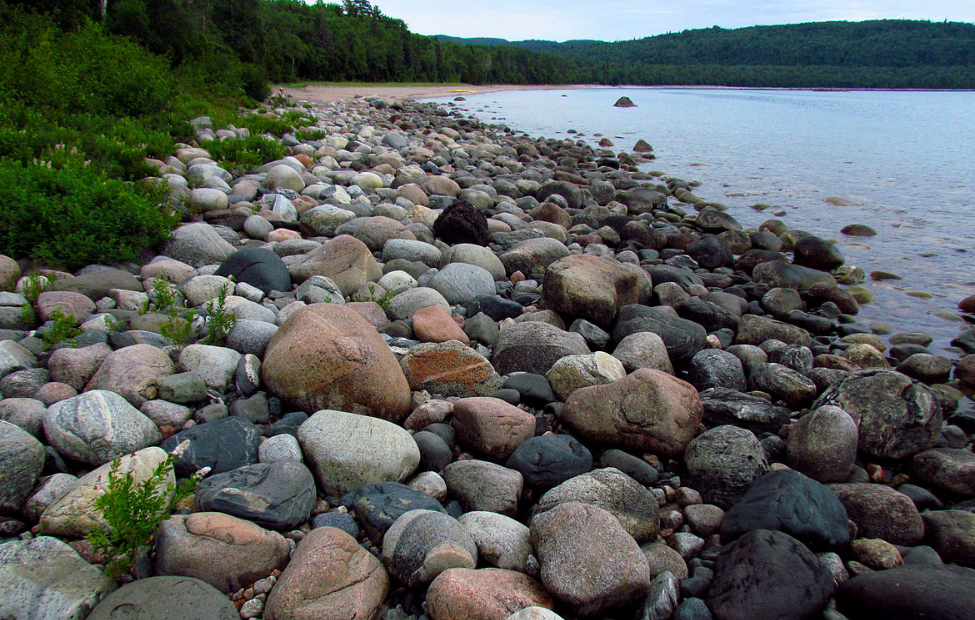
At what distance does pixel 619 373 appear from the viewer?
459 cm

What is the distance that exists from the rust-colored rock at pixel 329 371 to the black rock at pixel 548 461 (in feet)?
3.28

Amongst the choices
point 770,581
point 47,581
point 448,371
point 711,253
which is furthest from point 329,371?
point 711,253

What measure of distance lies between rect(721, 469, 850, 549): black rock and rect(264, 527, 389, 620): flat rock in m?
1.99

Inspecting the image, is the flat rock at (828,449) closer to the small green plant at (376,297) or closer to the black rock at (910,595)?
the black rock at (910,595)

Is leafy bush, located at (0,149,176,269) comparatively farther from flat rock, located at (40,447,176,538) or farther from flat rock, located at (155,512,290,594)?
flat rock, located at (155,512,290,594)

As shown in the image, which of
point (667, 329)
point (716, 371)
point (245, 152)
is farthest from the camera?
point (245, 152)

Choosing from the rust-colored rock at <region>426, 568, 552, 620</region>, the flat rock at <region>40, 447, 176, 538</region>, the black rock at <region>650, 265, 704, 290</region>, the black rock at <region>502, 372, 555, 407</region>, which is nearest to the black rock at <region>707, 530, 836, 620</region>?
the rust-colored rock at <region>426, 568, 552, 620</region>

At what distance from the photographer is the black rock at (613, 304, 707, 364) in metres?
5.48

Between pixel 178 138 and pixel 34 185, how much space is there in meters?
6.50

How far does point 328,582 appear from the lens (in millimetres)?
2479

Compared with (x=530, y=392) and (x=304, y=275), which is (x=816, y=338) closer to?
(x=530, y=392)

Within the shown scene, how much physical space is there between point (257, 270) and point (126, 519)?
3.59 m

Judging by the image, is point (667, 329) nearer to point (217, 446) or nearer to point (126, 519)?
point (217, 446)

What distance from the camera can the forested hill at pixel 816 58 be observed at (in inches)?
3332
